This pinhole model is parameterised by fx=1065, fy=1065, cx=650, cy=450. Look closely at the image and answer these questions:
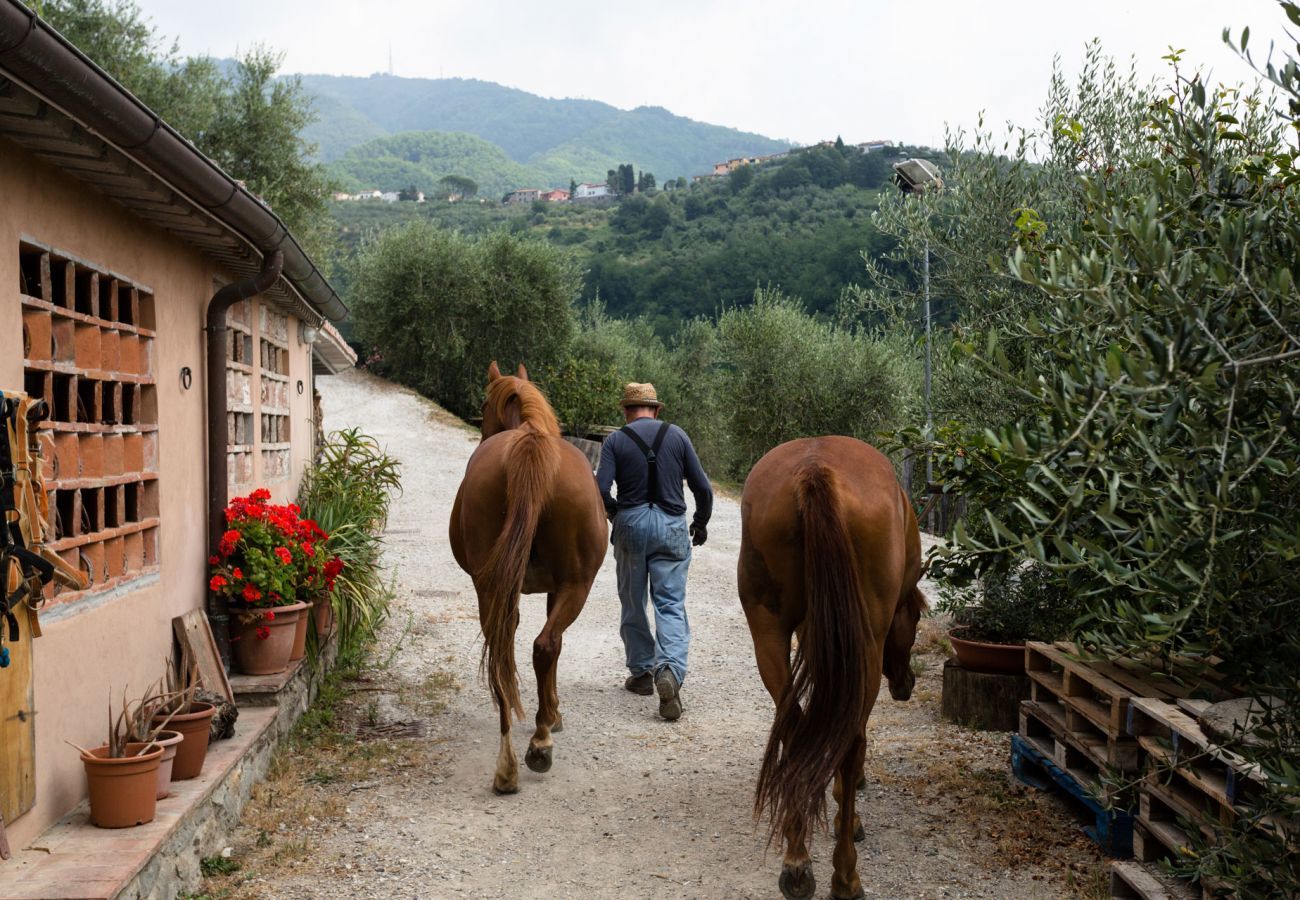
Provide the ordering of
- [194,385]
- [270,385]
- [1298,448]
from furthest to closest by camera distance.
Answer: [270,385] < [194,385] < [1298,448]

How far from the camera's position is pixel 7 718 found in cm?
367

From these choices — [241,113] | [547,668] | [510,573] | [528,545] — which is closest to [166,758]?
[510,573]

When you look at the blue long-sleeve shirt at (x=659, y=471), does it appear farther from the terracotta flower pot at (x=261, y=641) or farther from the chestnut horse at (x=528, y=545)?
the terracotta flower pot at (x=261, y=641)

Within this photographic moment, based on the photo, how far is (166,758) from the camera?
14.3ft

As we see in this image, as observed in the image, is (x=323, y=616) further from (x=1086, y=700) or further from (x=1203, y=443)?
(x=1203, y=443)

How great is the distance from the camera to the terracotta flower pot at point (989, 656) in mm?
6262

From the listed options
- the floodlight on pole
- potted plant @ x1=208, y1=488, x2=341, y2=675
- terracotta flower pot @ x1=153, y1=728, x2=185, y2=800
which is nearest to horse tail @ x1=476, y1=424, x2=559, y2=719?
potted plant @ x1=208, y1=488, x2=341, y2=675

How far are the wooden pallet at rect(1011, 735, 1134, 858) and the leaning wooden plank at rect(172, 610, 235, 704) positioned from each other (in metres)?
4.08

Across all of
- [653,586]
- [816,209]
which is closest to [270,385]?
[653,586]

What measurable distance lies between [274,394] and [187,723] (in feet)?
16.0

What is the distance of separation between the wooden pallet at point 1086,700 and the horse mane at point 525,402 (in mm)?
2918

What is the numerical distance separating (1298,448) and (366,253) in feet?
109

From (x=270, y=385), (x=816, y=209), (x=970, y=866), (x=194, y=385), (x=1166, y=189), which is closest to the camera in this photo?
(x=1166, y=189)

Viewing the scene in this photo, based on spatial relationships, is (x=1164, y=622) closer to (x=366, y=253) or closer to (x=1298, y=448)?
(x=1298, y=448)
